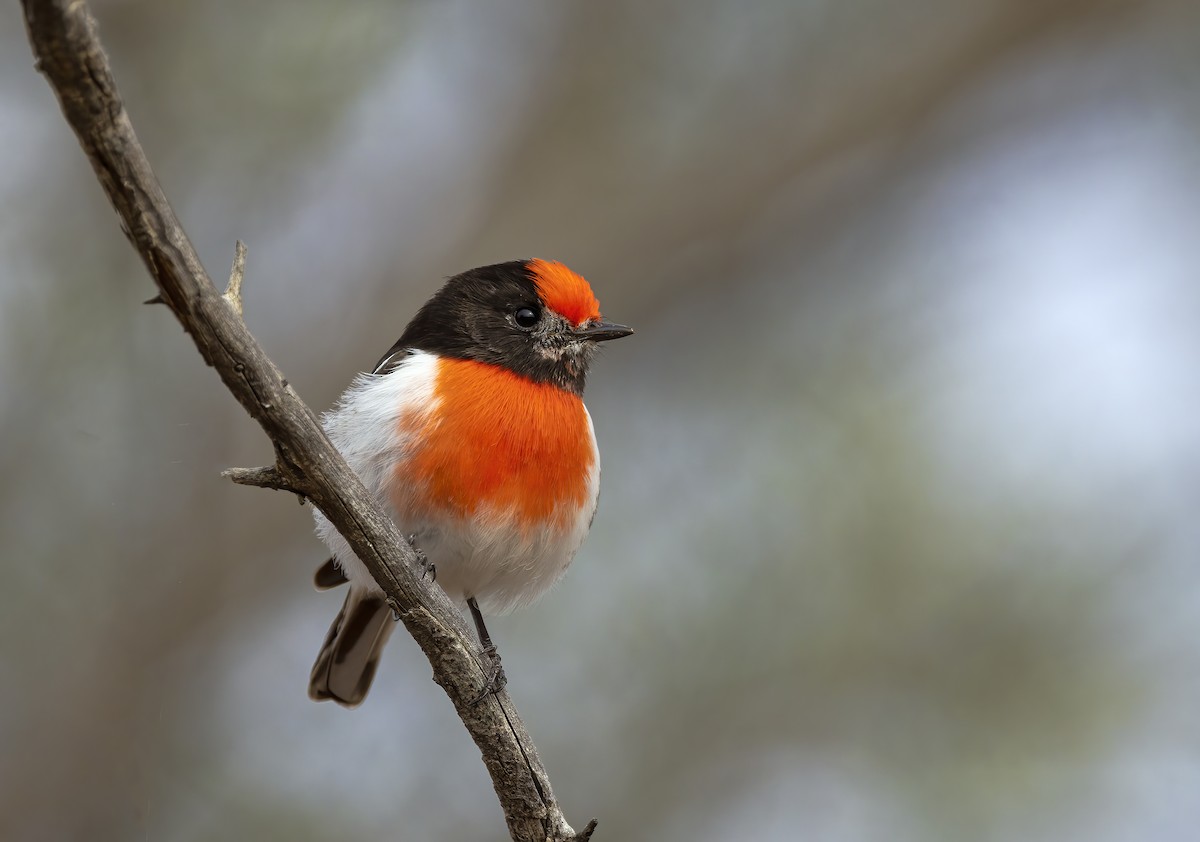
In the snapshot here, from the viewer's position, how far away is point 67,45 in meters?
2.04

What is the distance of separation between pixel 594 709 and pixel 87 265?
4.11m

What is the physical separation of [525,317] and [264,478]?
1836mm

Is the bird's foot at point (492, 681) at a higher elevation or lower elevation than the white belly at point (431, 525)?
lower

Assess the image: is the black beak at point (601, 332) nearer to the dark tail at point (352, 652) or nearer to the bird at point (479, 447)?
the bird at point (479, 447)

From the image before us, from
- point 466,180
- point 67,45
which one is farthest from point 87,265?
point 67,45

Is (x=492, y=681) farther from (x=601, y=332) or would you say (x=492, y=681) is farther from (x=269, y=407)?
(x=601, y=332)

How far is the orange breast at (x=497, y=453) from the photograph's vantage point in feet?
12.1

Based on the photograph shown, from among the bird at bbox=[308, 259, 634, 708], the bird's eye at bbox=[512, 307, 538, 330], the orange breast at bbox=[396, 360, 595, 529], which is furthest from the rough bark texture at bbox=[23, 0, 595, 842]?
the bird's eye at bbox=[512, 307, 538, 330]

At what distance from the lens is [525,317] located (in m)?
4.36

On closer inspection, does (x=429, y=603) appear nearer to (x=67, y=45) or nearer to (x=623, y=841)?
(x=67, y=45)

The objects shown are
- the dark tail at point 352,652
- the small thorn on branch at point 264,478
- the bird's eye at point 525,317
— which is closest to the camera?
the small thorn on branch at point 264,478

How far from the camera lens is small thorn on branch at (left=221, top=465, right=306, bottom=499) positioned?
103 inches

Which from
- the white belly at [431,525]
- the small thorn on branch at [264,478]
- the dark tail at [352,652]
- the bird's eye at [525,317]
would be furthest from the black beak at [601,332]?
the small thorn on branch at [264,478]

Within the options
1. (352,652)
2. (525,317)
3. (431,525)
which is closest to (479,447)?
(431,525)
